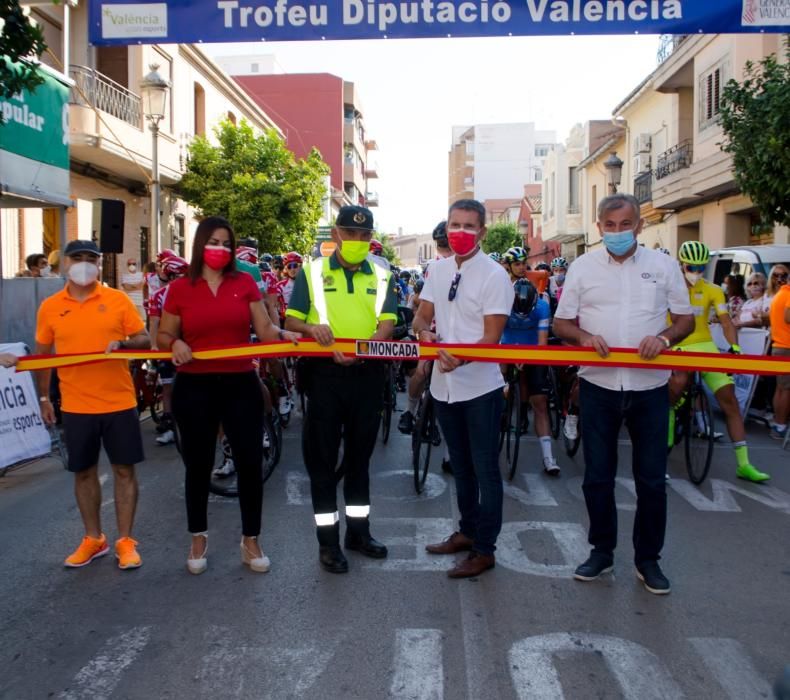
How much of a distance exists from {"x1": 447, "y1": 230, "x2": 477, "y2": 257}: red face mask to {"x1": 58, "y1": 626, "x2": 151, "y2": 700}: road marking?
2597 millimetres

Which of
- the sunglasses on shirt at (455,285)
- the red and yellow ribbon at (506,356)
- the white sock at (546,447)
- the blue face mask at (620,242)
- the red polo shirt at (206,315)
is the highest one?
the blue face mask at (620,242)

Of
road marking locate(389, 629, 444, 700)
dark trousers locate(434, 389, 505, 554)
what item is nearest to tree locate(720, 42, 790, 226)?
dark trousers locate(434, 389, 505, 554)

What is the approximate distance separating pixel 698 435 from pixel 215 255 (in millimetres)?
4749

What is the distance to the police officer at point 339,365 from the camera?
210 inches

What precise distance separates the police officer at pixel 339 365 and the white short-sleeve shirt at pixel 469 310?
34cm

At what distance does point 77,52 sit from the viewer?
65.1 feet

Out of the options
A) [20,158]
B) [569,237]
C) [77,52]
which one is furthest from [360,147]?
[20,158]

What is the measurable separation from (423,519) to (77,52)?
55.5ft

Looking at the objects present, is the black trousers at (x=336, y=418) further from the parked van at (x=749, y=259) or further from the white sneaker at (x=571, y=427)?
the parked van at (x=749, y=259)

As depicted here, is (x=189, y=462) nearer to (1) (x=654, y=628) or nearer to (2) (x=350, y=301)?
(2) (x=350, y=301)

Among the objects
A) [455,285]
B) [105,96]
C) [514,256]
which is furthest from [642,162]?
[455,285]

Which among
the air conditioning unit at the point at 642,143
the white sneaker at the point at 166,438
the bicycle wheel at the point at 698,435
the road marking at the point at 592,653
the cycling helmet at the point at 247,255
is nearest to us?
the road marking at the point at 592,653

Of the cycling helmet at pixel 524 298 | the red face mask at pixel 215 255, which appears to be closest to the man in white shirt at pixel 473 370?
the red face mask at pixel 215 255

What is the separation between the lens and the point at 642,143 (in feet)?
107
